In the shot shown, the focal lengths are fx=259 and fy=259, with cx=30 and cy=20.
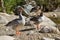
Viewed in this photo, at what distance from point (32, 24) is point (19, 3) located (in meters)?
7.89

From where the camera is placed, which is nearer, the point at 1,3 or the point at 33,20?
the point at 33,20

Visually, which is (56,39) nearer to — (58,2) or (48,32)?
(48,32)

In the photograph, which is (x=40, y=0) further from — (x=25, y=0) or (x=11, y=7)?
(x=11, y=7)

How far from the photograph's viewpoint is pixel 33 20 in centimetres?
1209

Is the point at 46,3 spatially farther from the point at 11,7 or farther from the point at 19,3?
the point at 11,7

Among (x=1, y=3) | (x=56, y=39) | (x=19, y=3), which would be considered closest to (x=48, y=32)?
(x=56, y=39)

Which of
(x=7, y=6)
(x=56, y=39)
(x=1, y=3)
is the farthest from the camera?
(x=7, y=6)

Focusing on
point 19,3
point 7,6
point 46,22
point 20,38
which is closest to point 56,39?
point 20,38

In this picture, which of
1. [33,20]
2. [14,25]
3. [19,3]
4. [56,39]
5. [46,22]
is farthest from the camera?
[19,3]

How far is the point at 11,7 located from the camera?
18.9 m

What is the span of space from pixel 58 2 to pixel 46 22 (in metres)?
8.07

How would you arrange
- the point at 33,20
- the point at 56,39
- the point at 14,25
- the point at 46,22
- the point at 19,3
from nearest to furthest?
the point at 56,39
the point at 14,25
the point at 33,20
the point at 46,22
the point at 19,3

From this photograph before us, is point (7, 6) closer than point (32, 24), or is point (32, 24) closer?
point (32, 24)

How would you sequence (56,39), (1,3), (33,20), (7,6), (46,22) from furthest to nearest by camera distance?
1. (7,6)
2. (1,3)
3. (46,22)
4. (33,20)
5. (56,39)
